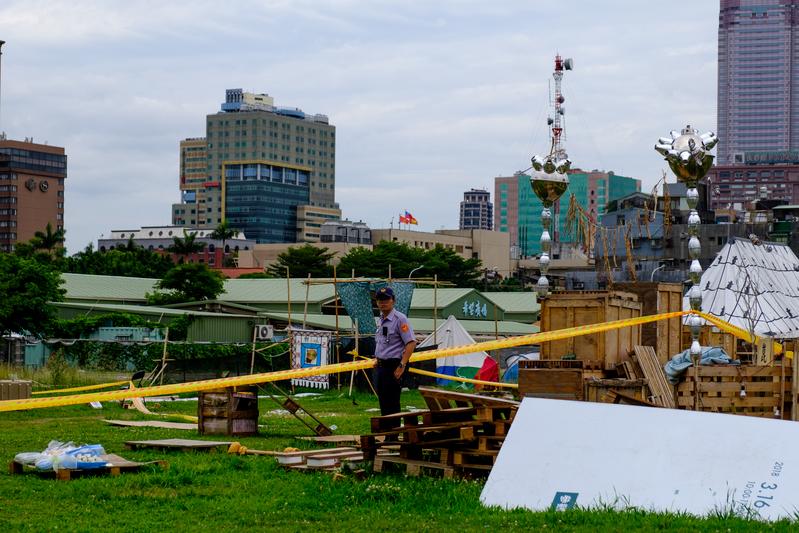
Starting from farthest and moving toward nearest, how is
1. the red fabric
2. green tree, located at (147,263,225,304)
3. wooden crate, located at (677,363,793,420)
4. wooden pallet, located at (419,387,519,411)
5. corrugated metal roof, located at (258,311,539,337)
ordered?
green tree, located at (147,263,225,304) < corrugated metal roof, located at (258,311,539,337) < the red fabric < wooden crate, located at (677,363,793,420) < wooden pallet, located at (419,387,519,411)

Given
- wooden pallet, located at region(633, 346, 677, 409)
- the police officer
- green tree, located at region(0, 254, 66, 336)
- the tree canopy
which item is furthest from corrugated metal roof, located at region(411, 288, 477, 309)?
the police officer

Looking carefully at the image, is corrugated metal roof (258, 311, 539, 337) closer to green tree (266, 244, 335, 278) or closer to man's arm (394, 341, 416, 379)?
man's arm (394, 341, 416, 379)

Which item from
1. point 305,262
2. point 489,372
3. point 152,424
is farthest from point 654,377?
point 305,262

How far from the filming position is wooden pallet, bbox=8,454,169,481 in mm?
12995

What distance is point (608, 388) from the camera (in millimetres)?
16344

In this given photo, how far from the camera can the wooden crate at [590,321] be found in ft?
58.1

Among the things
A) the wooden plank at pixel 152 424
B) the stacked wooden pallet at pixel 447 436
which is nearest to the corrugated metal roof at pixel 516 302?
the wooden plank at pixel 152 424

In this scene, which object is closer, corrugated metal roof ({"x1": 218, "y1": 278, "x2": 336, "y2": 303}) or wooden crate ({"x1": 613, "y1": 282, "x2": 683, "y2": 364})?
wooden crate ({"x1": 613, "y1": 282, "x2": 683, "y2": 364})

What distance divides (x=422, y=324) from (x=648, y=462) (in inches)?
2164

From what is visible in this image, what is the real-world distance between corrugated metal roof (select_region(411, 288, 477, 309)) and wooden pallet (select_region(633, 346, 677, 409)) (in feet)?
184

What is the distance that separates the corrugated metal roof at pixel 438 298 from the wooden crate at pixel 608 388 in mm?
57838

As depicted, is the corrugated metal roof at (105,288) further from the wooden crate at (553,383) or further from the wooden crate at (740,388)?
the wooden crate at (740,388)

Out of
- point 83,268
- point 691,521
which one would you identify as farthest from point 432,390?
point 83,268

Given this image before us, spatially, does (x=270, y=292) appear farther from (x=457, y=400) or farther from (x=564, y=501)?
(x=564, y=501)
